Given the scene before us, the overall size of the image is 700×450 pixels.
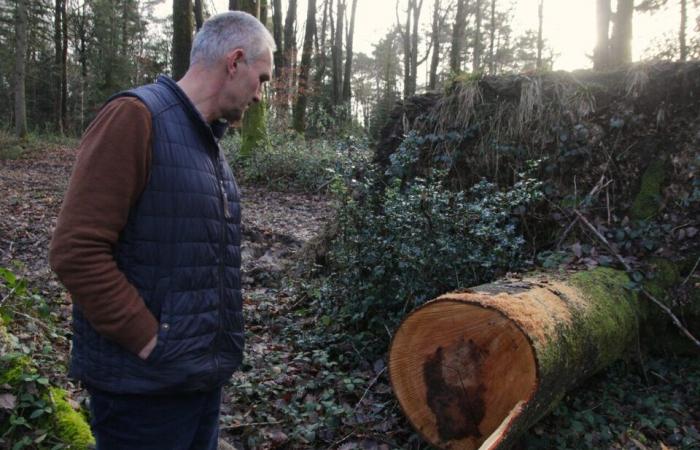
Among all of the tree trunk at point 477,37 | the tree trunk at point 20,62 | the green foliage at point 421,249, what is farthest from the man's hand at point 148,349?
the tree trunk at point 477,37

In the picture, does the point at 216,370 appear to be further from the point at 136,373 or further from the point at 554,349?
the point at 554,349

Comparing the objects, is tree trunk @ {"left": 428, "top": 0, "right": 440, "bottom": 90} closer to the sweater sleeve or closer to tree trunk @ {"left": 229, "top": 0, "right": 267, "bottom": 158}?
tree trunk @ {"left": 229, "top": 0, "right": 267, "bottom": 158}

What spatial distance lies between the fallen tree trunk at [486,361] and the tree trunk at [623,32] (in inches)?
293

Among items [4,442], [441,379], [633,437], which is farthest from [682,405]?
[4,442]

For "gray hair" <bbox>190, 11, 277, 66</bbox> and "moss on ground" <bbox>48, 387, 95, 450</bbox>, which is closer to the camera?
"gray hair" <bbox>190, 11, 277, 66</bbox>

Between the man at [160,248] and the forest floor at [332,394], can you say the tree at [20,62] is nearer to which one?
the forest floor at [332,394]

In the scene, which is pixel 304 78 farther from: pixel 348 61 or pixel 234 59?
pixel 234 59

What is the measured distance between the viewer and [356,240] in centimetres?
454

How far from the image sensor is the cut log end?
8.63 feet

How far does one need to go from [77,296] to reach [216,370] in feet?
1.77

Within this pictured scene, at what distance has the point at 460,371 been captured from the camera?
278cm

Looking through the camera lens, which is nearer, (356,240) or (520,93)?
(356,240)

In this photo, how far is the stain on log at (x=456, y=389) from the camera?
275cm

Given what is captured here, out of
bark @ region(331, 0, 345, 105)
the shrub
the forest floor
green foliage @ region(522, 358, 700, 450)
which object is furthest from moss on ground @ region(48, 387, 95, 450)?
bark @ region(331, 0, 345, 105)
